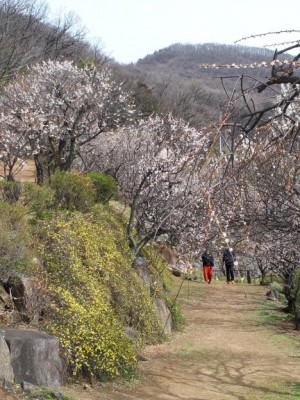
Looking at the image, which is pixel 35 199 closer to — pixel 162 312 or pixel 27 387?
pixel 162 312

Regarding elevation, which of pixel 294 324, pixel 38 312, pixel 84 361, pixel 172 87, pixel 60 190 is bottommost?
pixel 294 324

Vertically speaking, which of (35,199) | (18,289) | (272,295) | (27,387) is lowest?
(272,295)

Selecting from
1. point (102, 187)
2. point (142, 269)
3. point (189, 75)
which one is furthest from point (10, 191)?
point (189, 75)

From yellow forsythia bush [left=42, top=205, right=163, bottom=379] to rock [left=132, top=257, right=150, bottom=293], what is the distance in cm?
38

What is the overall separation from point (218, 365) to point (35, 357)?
5.14 m

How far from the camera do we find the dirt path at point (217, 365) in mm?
9531

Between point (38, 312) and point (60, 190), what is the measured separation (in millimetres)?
5264

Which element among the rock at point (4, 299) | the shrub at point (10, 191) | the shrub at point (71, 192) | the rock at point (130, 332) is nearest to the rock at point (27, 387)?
the rock at point (4, 299)

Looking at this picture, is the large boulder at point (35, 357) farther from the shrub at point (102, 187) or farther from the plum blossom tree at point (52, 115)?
the plum blossom tree at point (52, 115)

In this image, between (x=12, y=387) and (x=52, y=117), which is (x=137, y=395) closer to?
(x=12, y=387)

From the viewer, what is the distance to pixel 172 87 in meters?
70.6

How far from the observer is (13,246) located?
9.55m

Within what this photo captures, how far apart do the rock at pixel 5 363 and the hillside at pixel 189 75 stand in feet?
141

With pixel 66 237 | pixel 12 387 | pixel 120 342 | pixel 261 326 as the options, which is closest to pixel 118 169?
pixel 261 326
